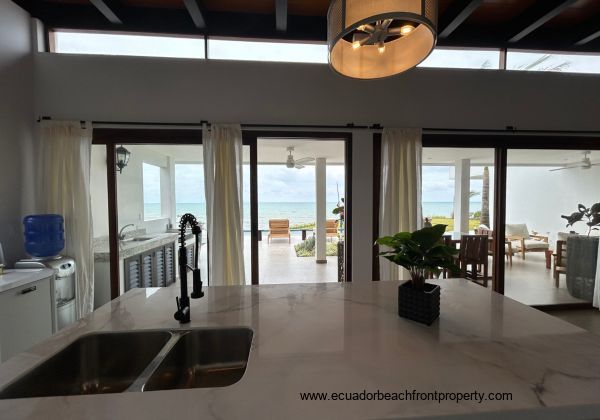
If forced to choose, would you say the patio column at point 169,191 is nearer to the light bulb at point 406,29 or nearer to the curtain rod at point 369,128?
the curtain rod at point 369,128

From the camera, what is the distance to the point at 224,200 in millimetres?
2646

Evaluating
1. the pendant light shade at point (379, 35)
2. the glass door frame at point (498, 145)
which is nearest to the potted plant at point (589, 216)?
the glass door frame at point (498, 145)

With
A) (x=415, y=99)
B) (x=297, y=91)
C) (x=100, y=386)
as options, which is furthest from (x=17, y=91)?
(x=415, y=99)

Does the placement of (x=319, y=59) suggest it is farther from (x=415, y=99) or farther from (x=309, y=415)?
(x=309, y=415)

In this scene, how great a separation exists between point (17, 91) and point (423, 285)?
3.73m

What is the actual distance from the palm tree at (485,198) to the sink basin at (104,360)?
3.76 meters

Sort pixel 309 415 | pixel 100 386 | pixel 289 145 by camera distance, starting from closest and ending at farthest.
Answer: pixel 309 415 → pixel 100 386 → pixel 289 145

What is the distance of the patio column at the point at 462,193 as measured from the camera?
12.6ft

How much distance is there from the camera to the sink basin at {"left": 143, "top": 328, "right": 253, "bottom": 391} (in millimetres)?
1100

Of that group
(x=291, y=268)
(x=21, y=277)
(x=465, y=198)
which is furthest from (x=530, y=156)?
(x=21, y=277)

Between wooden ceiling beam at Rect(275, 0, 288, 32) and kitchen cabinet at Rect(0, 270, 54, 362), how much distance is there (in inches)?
120

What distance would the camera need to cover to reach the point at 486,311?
1.24 m

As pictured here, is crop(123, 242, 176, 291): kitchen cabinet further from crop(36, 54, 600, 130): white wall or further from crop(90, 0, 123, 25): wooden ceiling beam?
crop(90, 0, 123, 25): wooden ceiling beam

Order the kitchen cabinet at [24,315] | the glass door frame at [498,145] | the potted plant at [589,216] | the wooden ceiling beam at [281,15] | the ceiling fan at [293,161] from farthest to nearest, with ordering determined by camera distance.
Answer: the ceiling fan at [293,161] < the potted plant at [589,216] < the glass door frame at [498,145] < the wooden ceiling beam at [281,15] < the kitchen cabinet at [24,315]
